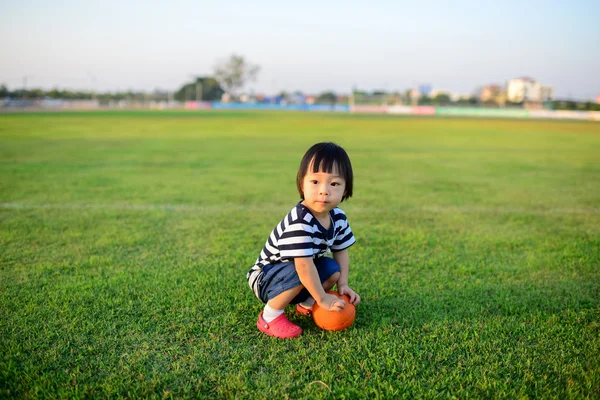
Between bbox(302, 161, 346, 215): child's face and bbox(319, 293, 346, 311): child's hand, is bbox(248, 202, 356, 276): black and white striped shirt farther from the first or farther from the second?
bbox(319, 293, 346, 311): child's hand

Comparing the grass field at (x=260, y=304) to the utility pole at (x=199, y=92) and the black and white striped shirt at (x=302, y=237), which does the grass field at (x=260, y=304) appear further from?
the utility pole at (x=199, y=92)

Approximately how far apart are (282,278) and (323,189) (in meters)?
0.56

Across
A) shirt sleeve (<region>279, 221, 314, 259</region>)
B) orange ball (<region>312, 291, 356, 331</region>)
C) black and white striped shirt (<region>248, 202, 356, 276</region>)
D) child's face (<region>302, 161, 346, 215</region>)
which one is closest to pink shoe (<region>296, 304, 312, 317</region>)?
orange ball (<region>312, 291, 356, 331</region>)

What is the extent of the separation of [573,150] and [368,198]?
35.1 ft

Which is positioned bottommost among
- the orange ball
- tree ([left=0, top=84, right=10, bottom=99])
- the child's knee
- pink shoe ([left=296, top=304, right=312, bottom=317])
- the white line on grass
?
pink shoe ([left=296, top=304, right=312, bottom=317])

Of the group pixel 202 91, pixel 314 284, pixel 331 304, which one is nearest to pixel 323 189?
pixel 314 284

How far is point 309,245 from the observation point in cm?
251

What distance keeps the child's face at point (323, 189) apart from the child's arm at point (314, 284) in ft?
0.96

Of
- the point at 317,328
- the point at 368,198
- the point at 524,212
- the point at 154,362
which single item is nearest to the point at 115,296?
the point at 154,362

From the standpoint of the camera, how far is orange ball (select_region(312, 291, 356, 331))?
2.60m

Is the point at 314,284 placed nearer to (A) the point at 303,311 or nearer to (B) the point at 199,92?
(A) the point at 303,311

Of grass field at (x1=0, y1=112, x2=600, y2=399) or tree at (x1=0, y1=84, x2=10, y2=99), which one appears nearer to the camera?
grass field at (x1=0, y1=112, x2=600, y2=399)

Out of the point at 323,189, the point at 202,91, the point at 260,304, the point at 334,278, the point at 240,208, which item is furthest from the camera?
the point at 202,91

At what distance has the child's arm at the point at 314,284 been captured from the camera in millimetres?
2504
